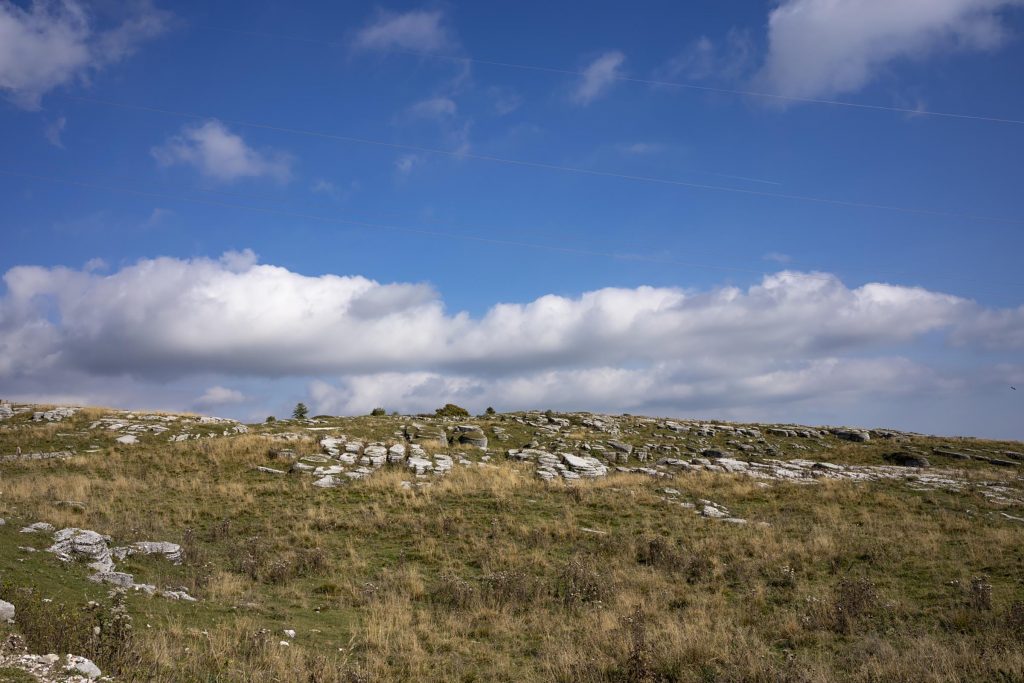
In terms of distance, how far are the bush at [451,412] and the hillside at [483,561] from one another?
17.1m

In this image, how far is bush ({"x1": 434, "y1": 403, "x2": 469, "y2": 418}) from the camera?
53812 millimetres

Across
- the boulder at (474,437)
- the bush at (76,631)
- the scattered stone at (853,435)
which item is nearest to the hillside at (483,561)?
the bush at (76,631)

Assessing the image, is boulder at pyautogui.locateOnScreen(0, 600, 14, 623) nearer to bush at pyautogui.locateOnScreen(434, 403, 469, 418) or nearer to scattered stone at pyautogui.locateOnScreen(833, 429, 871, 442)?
bush at pyautogui.locateOnScreen(434, 403, 469, 418)

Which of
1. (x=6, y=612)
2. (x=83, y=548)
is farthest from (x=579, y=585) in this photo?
(x=83, y=548)

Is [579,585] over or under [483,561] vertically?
over

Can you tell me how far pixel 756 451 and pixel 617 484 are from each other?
61.8ft

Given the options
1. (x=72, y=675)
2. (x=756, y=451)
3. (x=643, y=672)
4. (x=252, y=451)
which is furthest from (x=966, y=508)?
(x=252, y=451)

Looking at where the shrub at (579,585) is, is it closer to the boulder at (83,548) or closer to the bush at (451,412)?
the boulder at (83,548)

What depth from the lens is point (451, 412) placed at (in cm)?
5519

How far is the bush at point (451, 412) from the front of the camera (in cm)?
5381

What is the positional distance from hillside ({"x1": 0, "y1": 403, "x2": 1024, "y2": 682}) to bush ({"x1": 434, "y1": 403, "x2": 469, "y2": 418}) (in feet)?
56.1

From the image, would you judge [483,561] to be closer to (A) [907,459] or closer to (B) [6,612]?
(B) [6,612]

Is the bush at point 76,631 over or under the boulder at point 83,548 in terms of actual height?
over

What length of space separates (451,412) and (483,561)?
125 feet
